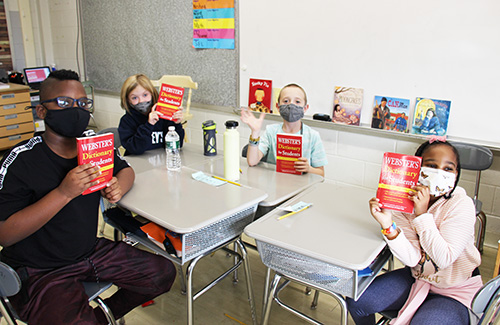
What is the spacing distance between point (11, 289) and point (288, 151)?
1388 mm

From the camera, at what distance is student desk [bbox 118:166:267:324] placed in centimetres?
163

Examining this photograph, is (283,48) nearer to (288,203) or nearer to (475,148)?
(475,148)

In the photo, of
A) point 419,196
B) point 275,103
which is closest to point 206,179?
point 419,196

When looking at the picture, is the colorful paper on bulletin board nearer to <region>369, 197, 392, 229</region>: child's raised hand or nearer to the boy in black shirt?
the boy in black shirt

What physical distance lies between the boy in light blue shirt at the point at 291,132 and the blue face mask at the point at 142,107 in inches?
26.9

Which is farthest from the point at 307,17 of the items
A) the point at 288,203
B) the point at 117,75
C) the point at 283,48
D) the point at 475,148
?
the point at 117,75

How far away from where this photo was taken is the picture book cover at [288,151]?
213 centimetres

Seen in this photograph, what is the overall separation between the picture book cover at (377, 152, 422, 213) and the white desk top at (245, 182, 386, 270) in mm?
151

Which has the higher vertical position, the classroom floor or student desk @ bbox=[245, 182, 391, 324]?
student desk @ bbox=[245, 182, 391, 324]

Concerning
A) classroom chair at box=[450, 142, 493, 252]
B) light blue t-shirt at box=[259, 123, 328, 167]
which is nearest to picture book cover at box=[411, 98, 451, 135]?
classroom chair at box=[450, 142, 493, 252]

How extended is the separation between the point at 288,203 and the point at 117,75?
12.4 feet

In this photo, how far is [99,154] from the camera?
1.66m

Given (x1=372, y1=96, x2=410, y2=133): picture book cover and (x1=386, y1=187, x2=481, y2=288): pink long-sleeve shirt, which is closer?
(x1=386, y1=187, x2=481, y2=288): pink long-sleeve shirt

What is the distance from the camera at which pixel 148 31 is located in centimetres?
447
